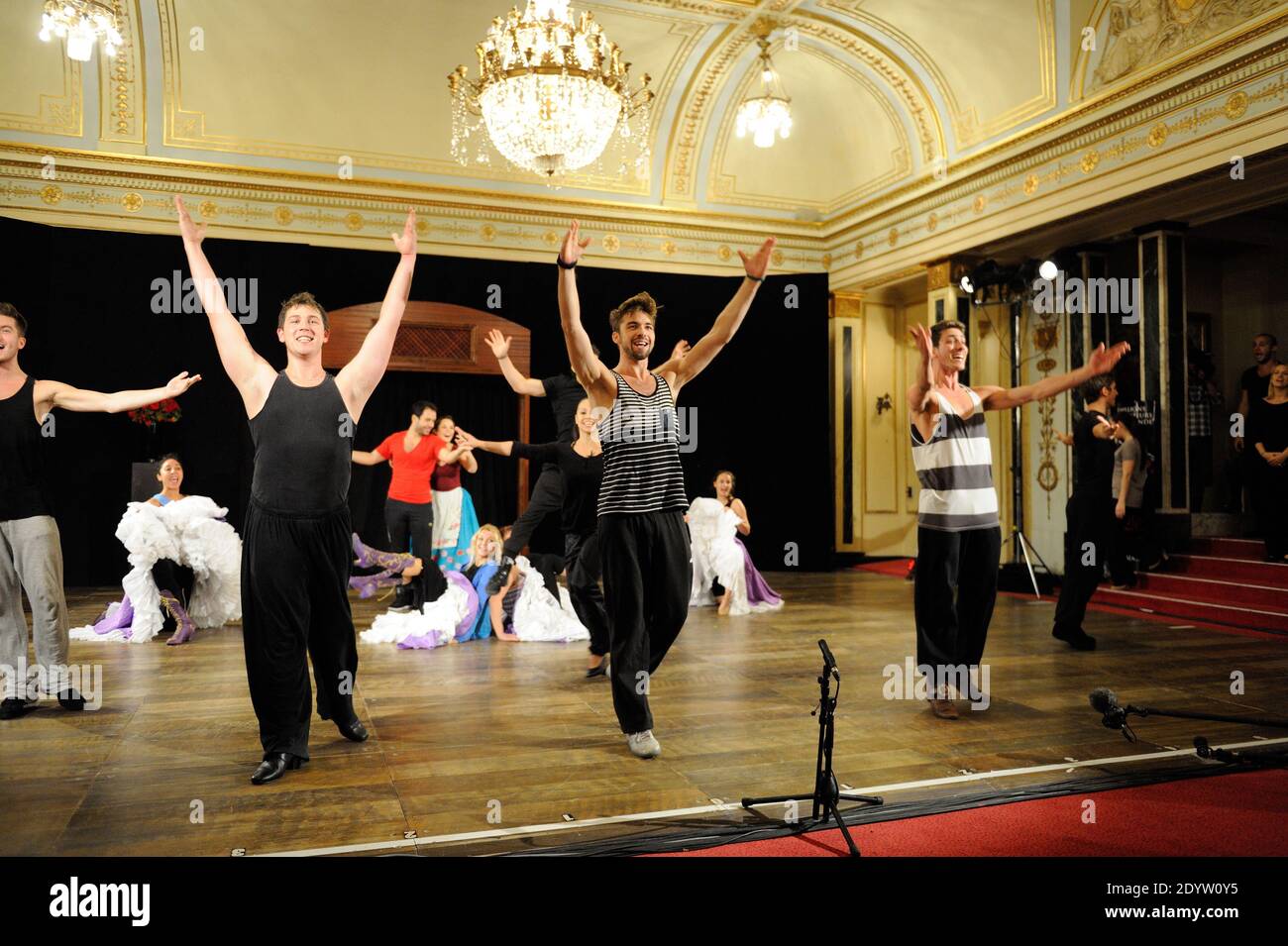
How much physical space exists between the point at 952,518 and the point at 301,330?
262cm

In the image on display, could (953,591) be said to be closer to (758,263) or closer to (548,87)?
(758,263)

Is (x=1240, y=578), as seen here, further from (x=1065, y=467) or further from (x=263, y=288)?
(x=263, y=288)

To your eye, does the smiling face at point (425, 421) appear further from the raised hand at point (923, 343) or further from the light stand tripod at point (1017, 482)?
the light stand tripod at point (1017, 482)

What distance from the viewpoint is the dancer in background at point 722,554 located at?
287 inches

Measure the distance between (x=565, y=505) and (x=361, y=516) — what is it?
17.4ft

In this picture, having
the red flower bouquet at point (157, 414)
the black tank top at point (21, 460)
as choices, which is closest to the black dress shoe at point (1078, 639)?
the black tank top at point (21, 460)

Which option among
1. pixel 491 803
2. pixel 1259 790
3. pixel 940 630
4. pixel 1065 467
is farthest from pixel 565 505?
pixel 1065 467

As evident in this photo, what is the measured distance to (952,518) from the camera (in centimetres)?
387

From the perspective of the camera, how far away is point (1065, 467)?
9.14 m

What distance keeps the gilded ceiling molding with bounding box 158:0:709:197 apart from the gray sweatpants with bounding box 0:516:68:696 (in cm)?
620

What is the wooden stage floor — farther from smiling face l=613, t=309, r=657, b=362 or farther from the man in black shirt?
smiling face l=613, t=309, r=657, b=362

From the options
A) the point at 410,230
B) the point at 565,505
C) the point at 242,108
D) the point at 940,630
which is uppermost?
the point at 242,108

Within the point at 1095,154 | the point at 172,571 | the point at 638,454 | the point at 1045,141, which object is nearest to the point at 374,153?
the point at 172,571

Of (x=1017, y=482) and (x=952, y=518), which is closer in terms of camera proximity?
(x=952, y=518)
